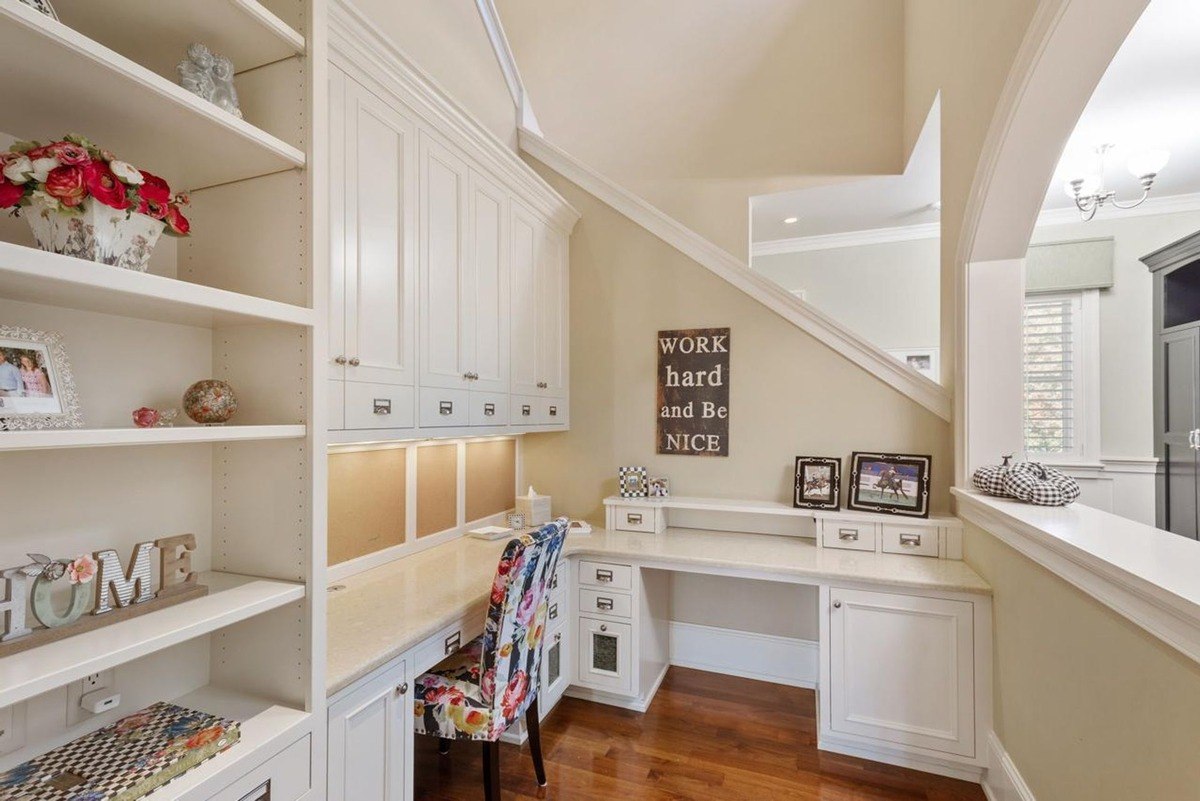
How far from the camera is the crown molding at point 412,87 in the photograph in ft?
5.32

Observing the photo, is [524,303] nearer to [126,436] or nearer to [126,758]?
[126,436]

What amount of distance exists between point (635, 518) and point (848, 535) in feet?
3.48

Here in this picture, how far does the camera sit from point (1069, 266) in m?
4.18

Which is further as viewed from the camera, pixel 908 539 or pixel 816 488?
pixel 816 488

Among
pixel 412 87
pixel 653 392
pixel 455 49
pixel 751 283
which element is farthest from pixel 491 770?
pixel 455 49

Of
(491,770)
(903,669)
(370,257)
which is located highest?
(370,257)

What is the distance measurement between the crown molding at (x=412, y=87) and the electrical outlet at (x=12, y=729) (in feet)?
5.69

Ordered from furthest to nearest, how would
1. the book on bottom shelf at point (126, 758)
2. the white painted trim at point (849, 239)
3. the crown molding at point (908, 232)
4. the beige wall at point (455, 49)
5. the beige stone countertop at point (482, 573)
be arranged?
the white painted trim at point (849, 239)
the crown molding at point (908, 232)
the beige wall at point (455, 49)
the beige stone countertop at point (482, 573)
the book on bottom shelf at point (126, 758)

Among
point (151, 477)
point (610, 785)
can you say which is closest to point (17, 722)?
point (151, 477)

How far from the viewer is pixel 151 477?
1.20m

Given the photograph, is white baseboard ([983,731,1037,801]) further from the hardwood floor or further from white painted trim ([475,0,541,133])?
white painted trim ([475,0,541,133])

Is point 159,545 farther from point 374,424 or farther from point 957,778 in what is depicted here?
point 957,778

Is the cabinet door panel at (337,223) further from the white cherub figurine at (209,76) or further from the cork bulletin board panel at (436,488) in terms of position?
the cork bulletin board panel at (436,488)

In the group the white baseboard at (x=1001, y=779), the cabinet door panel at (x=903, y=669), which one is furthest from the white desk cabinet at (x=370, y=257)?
the white baseboard at (x=1001, y=779)
